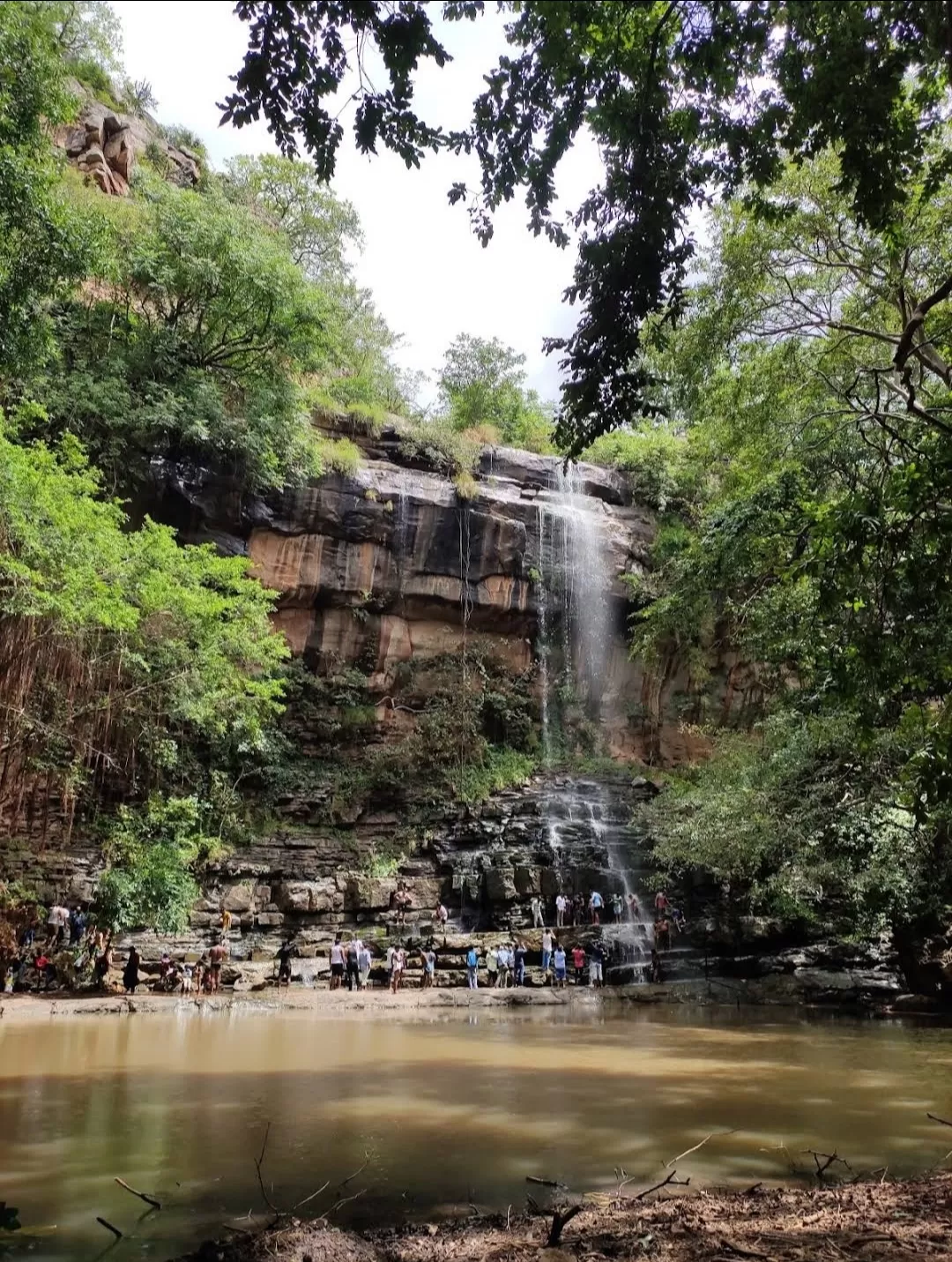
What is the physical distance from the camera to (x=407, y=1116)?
5441mm

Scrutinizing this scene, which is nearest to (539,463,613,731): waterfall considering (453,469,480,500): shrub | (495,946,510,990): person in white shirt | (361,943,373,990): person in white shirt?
(453,469,480,500): shrub

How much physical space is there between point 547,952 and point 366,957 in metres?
3.59

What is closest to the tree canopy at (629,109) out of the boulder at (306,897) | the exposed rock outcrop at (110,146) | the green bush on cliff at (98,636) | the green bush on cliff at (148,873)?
the green bush on cliff at (98,636)

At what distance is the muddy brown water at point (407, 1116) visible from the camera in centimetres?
368

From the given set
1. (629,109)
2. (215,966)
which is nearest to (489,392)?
(215,966)

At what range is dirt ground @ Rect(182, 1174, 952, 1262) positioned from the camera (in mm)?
2680

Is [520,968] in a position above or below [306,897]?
below

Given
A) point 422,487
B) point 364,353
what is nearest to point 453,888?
point 422,487

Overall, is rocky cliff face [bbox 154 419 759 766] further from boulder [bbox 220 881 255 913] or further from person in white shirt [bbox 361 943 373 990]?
person in white shirt [bbox 361 943 373 990]

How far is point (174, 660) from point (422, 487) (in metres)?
12.1

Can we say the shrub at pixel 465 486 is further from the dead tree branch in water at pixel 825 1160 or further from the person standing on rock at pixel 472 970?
the dead tree branch in water at pixel 825 1160

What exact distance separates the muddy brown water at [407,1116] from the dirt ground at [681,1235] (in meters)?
0.43

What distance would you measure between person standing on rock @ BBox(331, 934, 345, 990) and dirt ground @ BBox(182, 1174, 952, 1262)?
1289 cm

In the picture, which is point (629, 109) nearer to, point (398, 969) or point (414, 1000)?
point (414, 1000)
